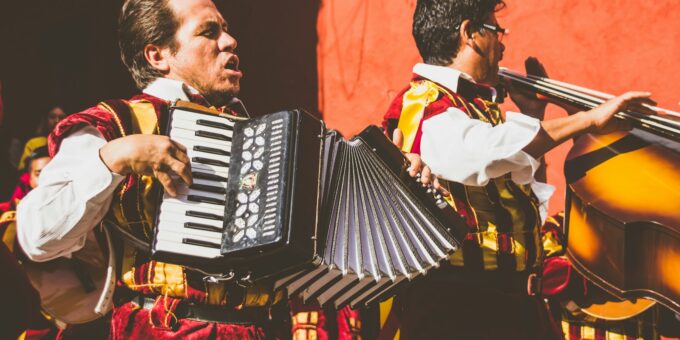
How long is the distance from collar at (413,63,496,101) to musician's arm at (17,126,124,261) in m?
1.31

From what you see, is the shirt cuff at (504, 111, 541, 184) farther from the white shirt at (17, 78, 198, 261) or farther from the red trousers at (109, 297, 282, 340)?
the white shirt at (17, 78, 198, 261)

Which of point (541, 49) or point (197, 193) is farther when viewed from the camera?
point (541, 49)

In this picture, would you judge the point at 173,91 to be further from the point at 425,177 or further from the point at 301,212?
the point at 425,177

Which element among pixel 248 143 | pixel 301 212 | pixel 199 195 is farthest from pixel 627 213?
pixel 199 195

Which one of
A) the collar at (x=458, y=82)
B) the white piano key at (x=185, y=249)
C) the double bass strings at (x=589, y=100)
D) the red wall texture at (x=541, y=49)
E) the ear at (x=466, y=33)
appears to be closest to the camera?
the white piano key at (x=185, y=249)

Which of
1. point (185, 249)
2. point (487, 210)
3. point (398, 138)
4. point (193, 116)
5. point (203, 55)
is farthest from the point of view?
point (487, 210)

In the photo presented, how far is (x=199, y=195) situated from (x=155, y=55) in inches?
28.2

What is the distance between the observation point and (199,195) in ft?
6.06

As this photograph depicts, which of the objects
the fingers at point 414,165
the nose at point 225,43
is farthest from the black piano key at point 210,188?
the nose at point 225,43

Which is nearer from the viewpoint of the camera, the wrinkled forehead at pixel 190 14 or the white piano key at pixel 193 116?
the white piano key at pixel 193 116

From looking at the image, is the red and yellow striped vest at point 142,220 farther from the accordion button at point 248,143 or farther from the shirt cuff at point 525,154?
the shirt cuff at point 525,154

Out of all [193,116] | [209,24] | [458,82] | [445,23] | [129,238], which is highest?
[445,23]

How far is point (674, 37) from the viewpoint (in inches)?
124

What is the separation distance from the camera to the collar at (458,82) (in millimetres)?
2758
